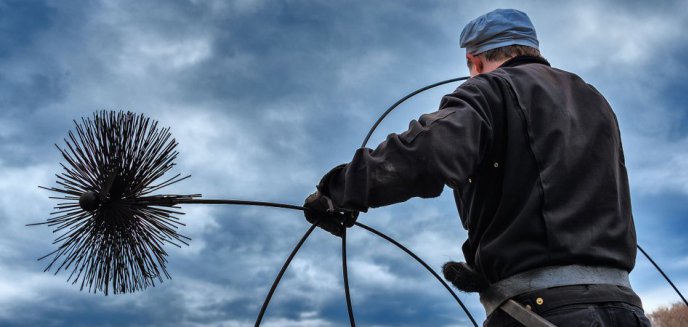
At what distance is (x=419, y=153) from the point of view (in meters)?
2.10

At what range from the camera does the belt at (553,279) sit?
2.19 metres

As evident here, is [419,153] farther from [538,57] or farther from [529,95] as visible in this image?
[538,57]

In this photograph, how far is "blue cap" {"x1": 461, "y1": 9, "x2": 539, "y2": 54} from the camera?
112 inches

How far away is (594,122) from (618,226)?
1.42ft

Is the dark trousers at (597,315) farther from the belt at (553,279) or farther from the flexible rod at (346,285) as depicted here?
the flexible rod at (346,285)

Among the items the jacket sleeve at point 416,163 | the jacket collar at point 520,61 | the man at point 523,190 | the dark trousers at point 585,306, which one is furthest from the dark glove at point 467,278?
the jacket collar at point 520,61

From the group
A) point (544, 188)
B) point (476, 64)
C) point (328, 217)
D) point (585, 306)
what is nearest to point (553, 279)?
point (585, 306)

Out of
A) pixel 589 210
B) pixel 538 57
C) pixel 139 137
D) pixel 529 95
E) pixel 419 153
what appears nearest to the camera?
pixel 419 153

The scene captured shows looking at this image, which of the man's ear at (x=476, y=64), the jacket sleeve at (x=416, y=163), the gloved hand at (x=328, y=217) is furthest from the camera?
the man's ear at (x=476, y=64)

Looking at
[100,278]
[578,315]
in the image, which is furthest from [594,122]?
[100,278]

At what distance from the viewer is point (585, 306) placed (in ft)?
7.02

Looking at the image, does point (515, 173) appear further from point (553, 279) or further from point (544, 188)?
point (553, 279)

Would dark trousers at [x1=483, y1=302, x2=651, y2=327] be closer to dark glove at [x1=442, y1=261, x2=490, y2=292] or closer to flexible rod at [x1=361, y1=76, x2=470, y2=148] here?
dark glove at [x1=442, y1=261, x2=490, y2=292]

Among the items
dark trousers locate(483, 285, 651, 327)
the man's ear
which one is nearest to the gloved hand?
dark trousers locate(483, 285, 651, 327)
